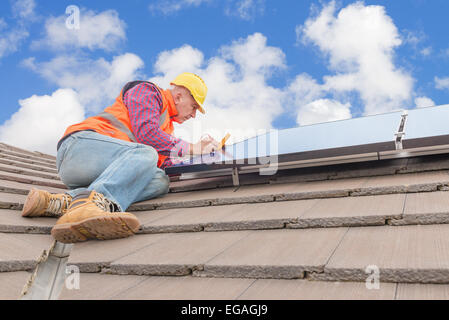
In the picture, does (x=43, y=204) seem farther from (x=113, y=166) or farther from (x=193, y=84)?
(x=193, y=84)

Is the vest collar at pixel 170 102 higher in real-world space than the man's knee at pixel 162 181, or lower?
higher

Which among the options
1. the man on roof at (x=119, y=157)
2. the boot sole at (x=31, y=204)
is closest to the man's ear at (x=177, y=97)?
the man on roof at (x=119, y=157)

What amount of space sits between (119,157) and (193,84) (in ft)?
2.97

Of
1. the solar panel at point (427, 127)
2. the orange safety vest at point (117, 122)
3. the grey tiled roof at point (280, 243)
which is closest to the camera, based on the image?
the grey tiled roof at point (280, 243)

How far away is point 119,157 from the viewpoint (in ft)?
7.75

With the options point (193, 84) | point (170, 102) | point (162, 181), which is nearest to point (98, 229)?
point (162, 181)

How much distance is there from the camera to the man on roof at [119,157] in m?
1.86

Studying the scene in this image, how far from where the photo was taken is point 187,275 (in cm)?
129

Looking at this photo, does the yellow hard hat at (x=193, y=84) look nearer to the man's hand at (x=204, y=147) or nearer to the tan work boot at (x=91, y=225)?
the man's hand at (x=204, y=147)

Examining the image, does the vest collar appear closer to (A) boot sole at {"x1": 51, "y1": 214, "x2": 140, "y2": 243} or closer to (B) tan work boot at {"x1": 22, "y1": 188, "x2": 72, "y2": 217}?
(B) tan work boot at {"x1": 22, "y1": 188, "x2": 72, "y2": 217}

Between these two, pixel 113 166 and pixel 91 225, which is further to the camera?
pixel 113 166

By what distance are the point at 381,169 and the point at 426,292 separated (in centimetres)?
139
